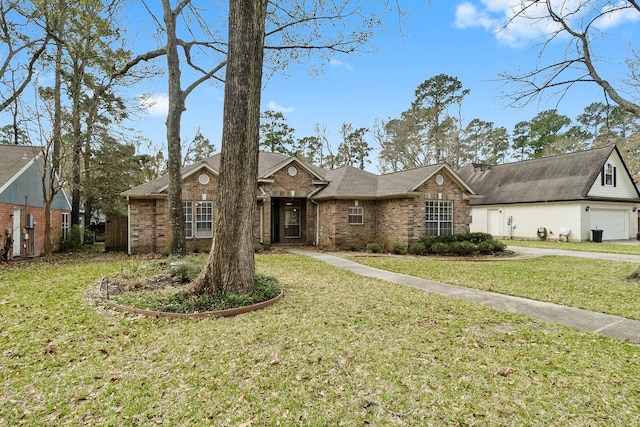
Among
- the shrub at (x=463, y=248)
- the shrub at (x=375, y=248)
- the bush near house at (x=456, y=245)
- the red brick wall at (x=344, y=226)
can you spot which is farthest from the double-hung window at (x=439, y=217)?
the red brick wall at (x=344, y=226)

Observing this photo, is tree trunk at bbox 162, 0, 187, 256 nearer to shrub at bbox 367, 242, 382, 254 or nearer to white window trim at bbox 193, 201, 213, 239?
white window trim at bbox 193, 201, 213, 239

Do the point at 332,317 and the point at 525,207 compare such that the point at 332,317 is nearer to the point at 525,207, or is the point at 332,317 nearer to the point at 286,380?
the point at 286,380

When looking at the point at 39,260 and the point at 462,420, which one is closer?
the point at 462,420

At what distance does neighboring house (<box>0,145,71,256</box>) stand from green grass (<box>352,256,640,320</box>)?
13902mm

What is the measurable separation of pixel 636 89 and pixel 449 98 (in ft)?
83.9

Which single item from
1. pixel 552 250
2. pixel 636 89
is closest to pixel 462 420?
pixel 636 89

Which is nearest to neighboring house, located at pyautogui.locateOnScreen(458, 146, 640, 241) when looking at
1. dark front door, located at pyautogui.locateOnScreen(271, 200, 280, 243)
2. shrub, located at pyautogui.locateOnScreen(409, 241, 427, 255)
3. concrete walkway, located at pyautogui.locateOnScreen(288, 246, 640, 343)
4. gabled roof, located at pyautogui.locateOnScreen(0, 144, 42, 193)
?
shrub, located at pyautogui.locateOnScreen(409, 241, 427, 255)

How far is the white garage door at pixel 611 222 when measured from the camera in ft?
72.9

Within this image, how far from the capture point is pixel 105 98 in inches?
778

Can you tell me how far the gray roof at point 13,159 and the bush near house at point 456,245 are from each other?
17260mm

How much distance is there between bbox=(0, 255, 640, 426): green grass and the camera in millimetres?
2980

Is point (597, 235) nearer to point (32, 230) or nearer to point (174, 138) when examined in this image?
point (174, 138)

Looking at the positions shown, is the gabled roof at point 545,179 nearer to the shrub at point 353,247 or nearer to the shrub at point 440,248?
the shrub at point 440,248

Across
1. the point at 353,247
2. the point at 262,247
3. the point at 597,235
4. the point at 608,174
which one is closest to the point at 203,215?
the point at 262,247
